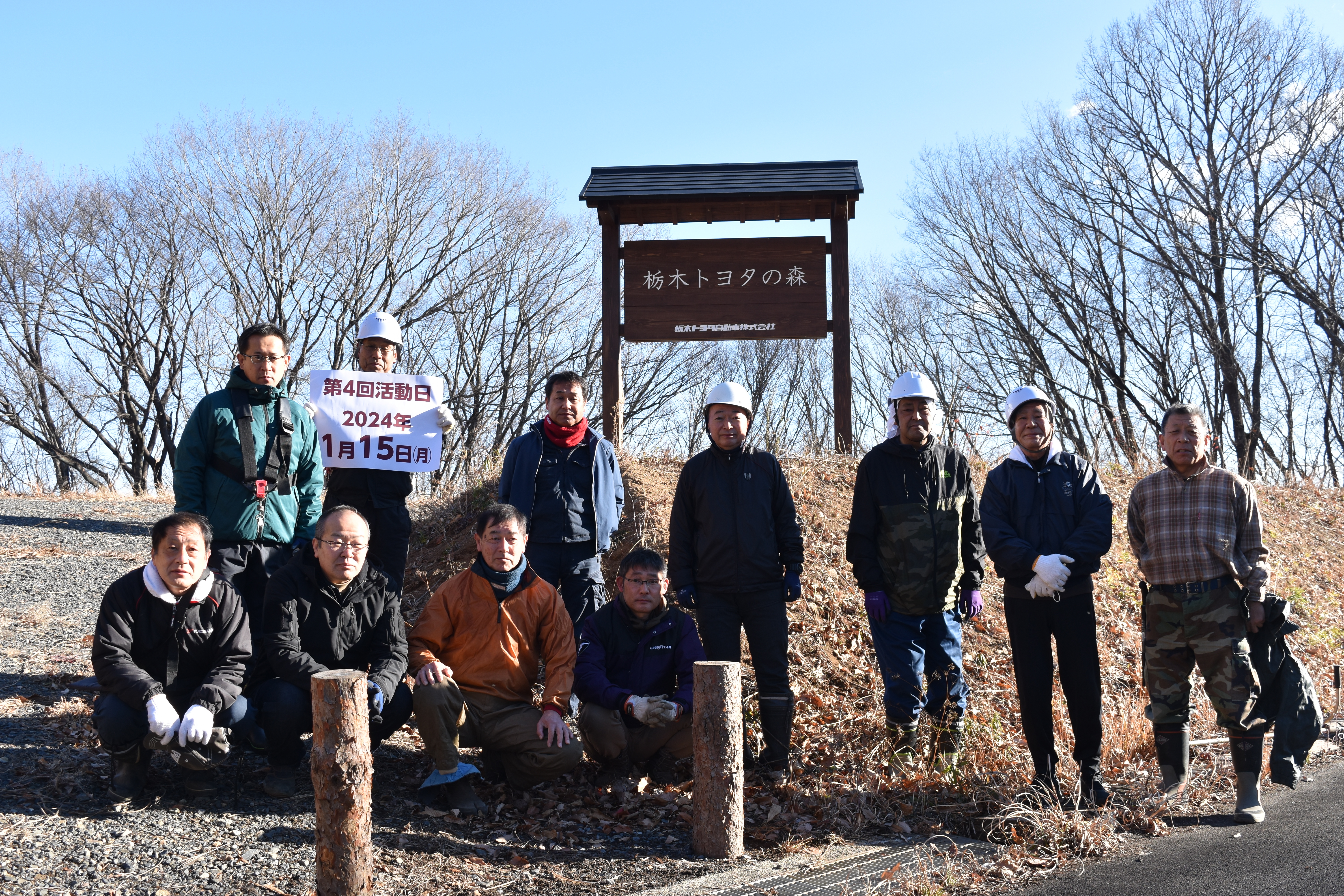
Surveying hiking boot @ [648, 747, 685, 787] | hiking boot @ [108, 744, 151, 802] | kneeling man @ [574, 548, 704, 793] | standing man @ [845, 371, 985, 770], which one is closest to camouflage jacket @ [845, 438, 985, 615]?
standing man @ [845, 371, 985, 770]

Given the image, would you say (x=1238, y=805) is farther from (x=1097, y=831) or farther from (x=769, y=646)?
(x=769, y=646)

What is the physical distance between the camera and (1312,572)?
1192 centimetres

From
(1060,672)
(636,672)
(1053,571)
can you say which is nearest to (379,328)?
(636,672)

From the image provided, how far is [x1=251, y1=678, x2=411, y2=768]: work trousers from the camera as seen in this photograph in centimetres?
439

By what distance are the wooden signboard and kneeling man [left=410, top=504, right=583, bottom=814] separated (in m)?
4.99

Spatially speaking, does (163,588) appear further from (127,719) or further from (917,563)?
(917,563)

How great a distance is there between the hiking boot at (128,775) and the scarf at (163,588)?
72 centimetres

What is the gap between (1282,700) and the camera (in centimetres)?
480

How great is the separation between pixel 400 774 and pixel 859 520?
3.04m

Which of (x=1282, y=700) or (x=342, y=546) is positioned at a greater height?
(x=342, y=546)

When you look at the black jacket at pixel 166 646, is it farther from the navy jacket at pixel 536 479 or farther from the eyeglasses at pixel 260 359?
the navy jacket at pixel 536 479

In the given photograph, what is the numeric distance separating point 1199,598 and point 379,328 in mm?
5170

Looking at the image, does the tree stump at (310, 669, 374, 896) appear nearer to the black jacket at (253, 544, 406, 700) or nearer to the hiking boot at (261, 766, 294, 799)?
the black jacket at (253, 544, 406, 700)

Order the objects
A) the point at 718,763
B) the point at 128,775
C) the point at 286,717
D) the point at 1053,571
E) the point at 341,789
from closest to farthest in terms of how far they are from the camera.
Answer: the point at 341,789
the point at 718,763
the point at 128,775
the point at 286,717
the point at 1053,571
